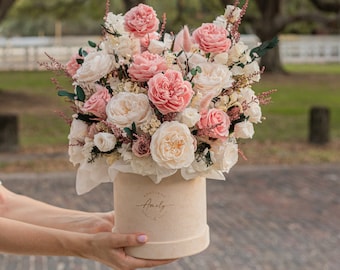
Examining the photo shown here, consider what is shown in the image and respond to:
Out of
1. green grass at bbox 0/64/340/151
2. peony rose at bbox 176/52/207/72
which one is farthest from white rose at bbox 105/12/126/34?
green grass at bbox 0/64/340/151

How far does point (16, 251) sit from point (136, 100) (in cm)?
70

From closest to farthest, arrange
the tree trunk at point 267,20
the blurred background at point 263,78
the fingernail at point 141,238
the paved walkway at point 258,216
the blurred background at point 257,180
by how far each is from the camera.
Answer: the fingernail at point 141,238 < the paved walkway at point 258,216 < the blurred background at point 257,180 < the blurred background at point 263,78 < the tree trunk at point 267,20

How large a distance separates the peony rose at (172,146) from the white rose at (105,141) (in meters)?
0.14

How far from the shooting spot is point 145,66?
7.76 feet

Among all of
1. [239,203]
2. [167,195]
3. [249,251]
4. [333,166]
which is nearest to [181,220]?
[167,195]

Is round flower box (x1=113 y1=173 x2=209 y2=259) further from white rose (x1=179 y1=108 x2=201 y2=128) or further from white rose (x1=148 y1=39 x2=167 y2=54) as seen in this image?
white rose (x1=148 y1=39 x2=167 y2=54)

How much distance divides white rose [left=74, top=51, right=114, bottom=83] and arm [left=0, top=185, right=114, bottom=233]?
573mm

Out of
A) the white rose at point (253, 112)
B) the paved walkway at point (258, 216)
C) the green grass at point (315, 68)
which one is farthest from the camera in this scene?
the green grass at point (315, 68)

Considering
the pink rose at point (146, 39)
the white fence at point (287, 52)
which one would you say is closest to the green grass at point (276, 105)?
the white fence at point (287, 52)

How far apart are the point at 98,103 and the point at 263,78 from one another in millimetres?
27274

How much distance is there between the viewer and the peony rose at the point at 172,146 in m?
2.31

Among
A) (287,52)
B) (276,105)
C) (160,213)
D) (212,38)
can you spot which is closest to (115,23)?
(212,38)

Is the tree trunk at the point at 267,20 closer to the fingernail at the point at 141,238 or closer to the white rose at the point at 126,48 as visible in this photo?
the white rose at the point at 126,48

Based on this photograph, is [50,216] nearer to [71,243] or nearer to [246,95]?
[71,243]
